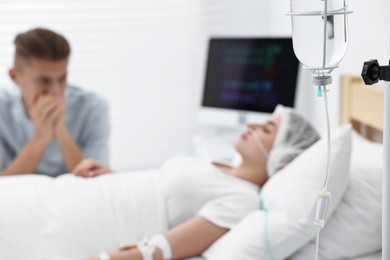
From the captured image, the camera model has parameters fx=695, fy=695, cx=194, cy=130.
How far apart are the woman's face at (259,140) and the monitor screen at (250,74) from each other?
2.64 feet

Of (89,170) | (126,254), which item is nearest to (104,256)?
(126,254)

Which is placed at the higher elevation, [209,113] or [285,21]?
[285,21]

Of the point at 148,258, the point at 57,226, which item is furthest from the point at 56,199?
the point at 148,258

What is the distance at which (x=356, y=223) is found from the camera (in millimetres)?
1826

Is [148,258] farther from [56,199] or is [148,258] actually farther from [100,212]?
[56,199]

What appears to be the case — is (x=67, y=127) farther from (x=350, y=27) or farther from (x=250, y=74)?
(x=350, y=27)

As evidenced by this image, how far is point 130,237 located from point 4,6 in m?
2.02

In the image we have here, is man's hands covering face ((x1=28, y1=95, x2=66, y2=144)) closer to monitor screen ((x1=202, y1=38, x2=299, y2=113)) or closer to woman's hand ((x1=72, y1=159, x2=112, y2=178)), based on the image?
woman's hand ((x1=72, y1=159, x2=112, y2=178))

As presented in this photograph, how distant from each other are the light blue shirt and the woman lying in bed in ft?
1.64

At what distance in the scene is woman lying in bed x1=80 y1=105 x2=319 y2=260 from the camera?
190cm

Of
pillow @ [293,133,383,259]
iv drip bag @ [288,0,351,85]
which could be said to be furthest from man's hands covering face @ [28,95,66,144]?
iv drip bag @ [288,0,351,85]

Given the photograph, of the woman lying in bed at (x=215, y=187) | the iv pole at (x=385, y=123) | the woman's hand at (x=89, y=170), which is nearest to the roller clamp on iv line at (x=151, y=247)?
the woman lying in bed at (x=215, y=187)

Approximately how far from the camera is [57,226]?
201 cm

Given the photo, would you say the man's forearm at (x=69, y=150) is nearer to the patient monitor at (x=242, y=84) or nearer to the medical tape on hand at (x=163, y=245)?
the patient monitor at (x=242, y=84)
